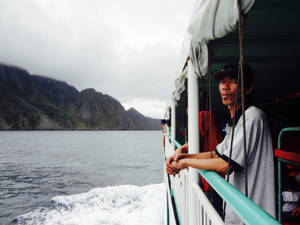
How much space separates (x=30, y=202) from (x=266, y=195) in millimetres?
19316

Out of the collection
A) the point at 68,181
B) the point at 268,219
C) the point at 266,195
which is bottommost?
the point at 68,181

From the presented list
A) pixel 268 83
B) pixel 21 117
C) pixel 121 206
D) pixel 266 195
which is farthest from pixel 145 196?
pixel 21 117

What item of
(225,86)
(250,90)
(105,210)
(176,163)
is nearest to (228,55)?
(225,86)

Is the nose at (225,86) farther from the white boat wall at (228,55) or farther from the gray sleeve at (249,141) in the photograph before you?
the gray sleeve at (249,141)

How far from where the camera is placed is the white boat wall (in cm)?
109

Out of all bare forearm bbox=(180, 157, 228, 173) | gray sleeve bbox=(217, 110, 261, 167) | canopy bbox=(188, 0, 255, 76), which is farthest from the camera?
bare forearm bbox=(180, 157, 228, 173)

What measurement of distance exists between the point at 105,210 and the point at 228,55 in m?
10.8

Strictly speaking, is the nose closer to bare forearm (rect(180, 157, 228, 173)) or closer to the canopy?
the canopy

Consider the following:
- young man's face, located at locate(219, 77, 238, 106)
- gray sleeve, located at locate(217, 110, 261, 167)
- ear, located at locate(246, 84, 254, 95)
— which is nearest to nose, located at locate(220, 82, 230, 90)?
young man's face, located at locate(219, 77, 238, 106)

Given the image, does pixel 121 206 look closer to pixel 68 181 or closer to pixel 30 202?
pixel 30 202

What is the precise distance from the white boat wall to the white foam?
634cm

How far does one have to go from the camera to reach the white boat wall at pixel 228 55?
1089 millimetres

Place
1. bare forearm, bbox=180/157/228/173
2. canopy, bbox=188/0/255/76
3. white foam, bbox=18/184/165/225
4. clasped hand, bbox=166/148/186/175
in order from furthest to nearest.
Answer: white foam, bbox=18/184/165/225
clasped hand, bbox=166/148/186/175
bare forearm, bbox=180/157/228/173
canopy, bbox=188/0/255/76

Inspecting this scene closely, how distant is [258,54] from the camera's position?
363cm
